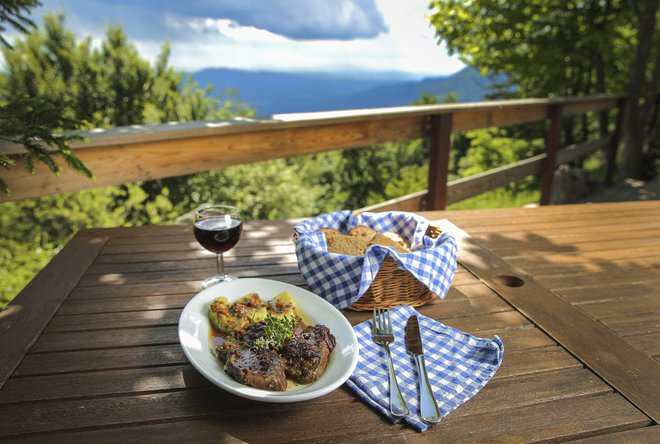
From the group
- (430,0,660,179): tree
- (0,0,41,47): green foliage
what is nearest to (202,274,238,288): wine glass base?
(0,0,41,47): green foliage

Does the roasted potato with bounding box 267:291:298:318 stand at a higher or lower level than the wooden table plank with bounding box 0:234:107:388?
higher

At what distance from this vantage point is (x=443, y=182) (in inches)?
118

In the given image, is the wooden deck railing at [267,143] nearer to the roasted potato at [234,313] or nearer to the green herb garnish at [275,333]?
the roasted potato at [234,313]

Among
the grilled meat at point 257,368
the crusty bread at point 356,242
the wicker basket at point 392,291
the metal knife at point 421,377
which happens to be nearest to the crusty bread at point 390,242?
the crusty bread at point 356,242

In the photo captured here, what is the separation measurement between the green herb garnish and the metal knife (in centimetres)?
24

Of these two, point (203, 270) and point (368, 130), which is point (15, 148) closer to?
point (203, 270)

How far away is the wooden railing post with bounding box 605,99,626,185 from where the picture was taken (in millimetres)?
5223

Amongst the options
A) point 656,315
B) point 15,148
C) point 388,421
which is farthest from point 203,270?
point 656,315

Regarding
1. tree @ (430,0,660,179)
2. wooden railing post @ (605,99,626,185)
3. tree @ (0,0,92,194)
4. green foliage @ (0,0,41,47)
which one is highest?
tree @ (430,0,660,179)

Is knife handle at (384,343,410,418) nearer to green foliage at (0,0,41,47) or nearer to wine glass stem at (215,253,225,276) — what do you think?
wine glass stem at (215,253,225,276)

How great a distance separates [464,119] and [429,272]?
2.19 m

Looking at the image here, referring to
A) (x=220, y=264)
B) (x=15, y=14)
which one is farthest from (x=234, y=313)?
(x=15, y=14)

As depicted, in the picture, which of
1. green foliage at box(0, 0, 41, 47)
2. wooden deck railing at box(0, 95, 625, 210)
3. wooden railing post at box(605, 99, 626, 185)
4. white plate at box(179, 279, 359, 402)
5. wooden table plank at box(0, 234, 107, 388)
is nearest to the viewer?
white plate at box(179, 279, 359, 402)

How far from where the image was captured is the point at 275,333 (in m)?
0.86
